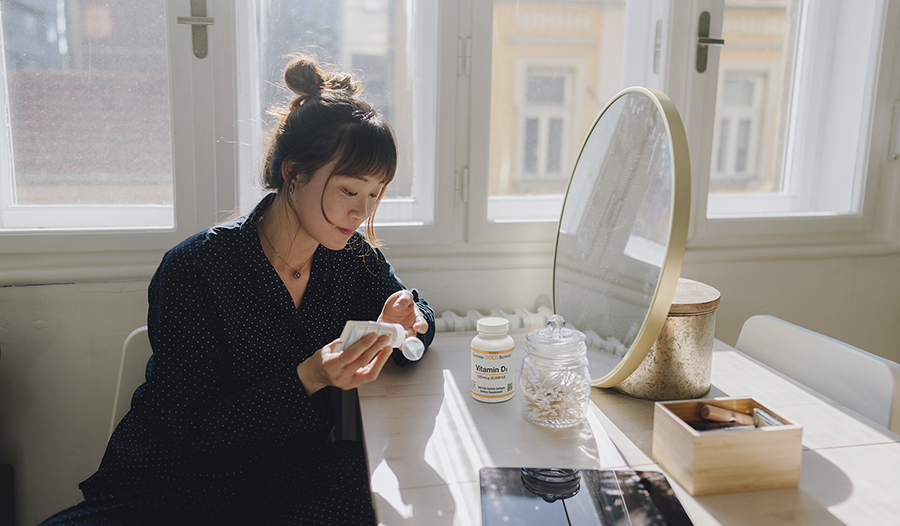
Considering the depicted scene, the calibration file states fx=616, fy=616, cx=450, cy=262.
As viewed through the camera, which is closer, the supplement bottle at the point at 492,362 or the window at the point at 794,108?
the supplement bottle at the point at 492,362

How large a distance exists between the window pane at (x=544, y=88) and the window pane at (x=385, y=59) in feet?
0.58

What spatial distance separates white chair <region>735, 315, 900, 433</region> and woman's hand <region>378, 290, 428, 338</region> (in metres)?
0.72

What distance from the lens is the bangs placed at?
3.50 ft

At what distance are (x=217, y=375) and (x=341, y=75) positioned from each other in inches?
22.9

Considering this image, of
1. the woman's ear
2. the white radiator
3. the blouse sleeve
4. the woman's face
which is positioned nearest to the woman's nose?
the woman's face

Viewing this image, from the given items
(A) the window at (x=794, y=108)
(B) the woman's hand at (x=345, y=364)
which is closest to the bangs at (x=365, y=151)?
(B) the woman's hand at (x=345, y=364)

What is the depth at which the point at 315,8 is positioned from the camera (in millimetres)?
1466

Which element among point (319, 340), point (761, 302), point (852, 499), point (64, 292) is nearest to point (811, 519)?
point (852, 499)

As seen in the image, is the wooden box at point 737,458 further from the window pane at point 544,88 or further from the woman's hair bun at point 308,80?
the window pane at point 544,88

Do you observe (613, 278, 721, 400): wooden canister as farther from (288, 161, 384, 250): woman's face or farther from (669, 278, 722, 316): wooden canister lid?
(288, 161, 384, 250): woman's face

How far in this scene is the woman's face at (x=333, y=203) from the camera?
1.07 meters

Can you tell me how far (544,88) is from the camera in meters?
1.63

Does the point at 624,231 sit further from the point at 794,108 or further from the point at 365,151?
the point at 794,108

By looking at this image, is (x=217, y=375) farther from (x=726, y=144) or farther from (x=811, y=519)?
(x=726, y=144)
